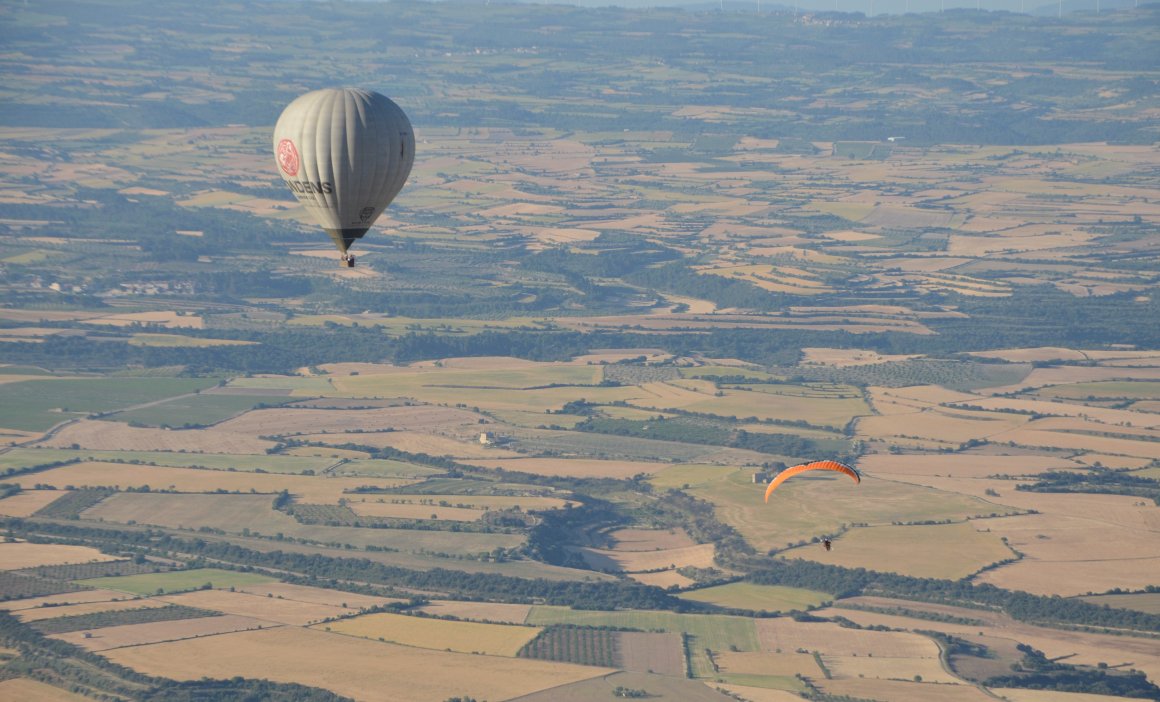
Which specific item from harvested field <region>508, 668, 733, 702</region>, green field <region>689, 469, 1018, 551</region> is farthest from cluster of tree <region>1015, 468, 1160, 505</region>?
harvested field <region>508, 668, 733, 702</region>

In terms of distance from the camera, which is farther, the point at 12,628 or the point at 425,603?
the point at 425,603

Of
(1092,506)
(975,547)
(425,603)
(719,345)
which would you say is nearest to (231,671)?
(425,603)

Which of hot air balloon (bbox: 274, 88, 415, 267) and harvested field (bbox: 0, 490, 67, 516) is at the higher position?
hot air balloon (bbox: 274, 88, 415, 267)

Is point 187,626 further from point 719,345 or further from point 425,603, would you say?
point 719,345

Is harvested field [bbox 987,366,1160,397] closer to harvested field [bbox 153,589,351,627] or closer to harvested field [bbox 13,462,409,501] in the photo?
harvested field [bbox 13,462,409,501]

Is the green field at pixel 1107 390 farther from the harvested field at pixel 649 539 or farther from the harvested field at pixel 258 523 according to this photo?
the harvested field at pixel 258 523

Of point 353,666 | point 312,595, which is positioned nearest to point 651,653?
point 353,666

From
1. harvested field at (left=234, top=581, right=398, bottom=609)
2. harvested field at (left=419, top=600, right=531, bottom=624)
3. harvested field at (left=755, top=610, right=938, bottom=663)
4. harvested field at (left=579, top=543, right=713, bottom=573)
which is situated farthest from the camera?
harvested field at (left=579, top=543, right=713, bottom=573)
